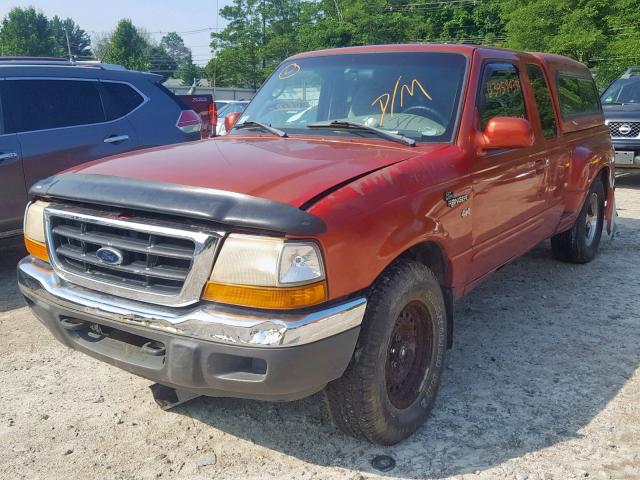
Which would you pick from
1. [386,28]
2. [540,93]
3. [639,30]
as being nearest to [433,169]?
[540,93]

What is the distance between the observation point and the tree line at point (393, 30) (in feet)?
Result: 77.4

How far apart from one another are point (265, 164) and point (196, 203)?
1.86ft

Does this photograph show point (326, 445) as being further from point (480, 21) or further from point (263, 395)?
point (480, 21)

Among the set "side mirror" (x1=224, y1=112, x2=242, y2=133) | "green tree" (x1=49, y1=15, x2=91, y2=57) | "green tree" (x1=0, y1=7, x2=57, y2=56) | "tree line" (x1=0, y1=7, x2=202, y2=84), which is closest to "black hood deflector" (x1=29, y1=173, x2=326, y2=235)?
"side mirror" (x1=224, y1=112, x2=242, y2=133)

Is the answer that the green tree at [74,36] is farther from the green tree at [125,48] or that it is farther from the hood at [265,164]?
the hood at [265,164]

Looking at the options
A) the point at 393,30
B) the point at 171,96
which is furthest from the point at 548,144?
the point at 393,30

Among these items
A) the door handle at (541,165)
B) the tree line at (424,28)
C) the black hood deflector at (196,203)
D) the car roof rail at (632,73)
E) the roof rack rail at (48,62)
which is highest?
the tree line at (424,28)

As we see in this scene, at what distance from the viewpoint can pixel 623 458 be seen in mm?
2867

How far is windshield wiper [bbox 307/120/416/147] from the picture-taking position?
3.41 m

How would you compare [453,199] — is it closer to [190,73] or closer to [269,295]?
[269,295]

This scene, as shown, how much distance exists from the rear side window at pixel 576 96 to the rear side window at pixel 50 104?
4129 mm

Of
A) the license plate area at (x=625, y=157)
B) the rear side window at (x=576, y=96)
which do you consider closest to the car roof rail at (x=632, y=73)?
the license plate area at (x=625, y=157)

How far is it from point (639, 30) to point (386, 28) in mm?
22478

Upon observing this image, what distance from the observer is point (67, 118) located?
5719mm
